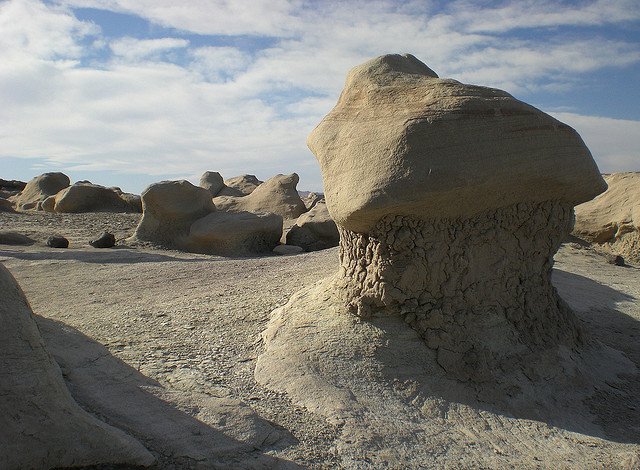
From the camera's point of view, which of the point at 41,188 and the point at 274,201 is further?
the point at 41,188

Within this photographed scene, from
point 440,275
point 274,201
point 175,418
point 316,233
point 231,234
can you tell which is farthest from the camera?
point 274,201

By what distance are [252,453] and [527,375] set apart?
1.86 metres

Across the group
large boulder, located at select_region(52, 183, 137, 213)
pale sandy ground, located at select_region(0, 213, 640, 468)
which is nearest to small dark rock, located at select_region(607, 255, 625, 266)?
pale sandy ground, located at select_region(0, 213, 640, 468)

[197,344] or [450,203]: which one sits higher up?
[450,203]

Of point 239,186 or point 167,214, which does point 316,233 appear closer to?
point 167,214

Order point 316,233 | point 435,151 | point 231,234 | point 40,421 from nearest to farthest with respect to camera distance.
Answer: point 40,421, point 435,151, point 231,234, point 316,233

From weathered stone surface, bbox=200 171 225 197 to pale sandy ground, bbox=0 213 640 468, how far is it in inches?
341

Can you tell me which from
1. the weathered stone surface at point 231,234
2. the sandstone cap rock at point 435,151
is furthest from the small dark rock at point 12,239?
the sandstone cap rock at point 435,151

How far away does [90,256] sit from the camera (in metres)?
7.27

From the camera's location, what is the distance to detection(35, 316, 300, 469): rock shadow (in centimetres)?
260

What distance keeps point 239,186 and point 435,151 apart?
13.9 meters

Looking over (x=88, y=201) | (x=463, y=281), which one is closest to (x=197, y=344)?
(x=463, y=281)

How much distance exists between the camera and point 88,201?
14.3 meters

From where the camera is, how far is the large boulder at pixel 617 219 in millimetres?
9227
